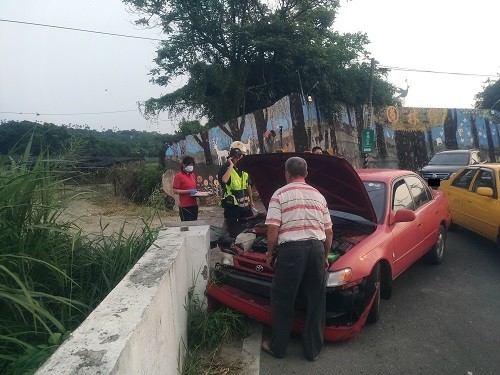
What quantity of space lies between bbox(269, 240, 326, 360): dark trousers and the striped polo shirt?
0.08m

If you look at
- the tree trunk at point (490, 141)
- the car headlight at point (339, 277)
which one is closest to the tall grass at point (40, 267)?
the car headlight at point (339, 277)

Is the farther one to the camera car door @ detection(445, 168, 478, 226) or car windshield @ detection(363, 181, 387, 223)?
car door @ detection(445, 168, 478, 226)

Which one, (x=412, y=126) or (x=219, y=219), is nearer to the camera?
(x=219, y=219)

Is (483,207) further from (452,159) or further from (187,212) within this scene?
(452,159)

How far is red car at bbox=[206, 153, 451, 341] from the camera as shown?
11.9ft

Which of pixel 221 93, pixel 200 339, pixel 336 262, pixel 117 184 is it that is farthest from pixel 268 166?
pixel 221 93

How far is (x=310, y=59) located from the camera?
17.7 meters

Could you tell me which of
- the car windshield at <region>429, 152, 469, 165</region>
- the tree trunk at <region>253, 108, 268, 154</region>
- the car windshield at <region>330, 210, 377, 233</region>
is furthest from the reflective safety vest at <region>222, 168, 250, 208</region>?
the car windshield at <region>429, 152, 469, 165</region>

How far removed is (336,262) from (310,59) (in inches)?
618

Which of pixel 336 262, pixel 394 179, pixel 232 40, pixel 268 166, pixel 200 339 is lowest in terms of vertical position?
pixel 200 339

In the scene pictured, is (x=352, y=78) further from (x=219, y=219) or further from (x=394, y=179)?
(x=394, y=179)

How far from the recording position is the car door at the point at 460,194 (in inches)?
265

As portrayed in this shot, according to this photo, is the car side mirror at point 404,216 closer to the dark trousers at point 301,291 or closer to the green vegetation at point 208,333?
the dark trousers at point 301,291

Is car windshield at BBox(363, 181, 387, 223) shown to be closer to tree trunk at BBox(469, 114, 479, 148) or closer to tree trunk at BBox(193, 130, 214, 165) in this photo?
tree trunk at BBox(193, 130, 214, 165)
